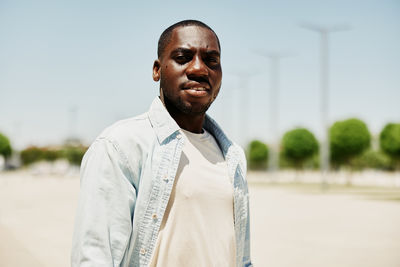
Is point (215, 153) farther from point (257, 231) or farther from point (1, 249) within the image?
point (257, 231)

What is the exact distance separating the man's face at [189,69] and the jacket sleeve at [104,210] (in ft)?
1.29

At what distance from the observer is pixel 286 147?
56.8 metres

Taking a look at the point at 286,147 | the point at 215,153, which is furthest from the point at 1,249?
the point at 286,147

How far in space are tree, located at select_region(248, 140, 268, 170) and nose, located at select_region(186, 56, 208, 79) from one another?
9069 centimetres

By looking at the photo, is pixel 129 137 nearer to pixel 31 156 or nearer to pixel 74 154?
pixel 74 154

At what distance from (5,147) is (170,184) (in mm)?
95530

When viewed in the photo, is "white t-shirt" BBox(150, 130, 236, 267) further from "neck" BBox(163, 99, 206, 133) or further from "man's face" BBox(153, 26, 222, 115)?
"man's face" BBox(153, 26, 222, 115)

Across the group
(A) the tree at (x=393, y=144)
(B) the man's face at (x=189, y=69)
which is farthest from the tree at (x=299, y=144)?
(B) the man's face at (x=189, y=69)

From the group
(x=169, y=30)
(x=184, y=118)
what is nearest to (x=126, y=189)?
(x=184, y=118)

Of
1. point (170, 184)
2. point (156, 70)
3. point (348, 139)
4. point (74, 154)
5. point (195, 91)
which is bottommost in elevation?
point (74, 154)

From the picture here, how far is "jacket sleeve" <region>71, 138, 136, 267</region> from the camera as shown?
1769 mm

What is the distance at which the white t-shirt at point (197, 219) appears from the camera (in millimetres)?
1972

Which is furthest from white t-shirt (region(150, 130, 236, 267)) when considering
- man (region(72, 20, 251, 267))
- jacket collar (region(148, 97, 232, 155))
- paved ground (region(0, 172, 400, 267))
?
paved ground (region(0, 172, 400, 267))

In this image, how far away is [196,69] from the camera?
2066 millimetres
